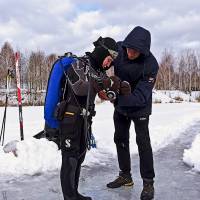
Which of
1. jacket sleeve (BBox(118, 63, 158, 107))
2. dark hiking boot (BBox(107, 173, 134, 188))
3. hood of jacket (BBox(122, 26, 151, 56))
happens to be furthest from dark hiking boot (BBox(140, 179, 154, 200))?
hood of jacket (BBox(122, 26, 151, 56))

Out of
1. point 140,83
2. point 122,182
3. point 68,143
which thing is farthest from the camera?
point 122,182

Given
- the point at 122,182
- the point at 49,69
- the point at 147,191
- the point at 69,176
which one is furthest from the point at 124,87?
the point at 49,69

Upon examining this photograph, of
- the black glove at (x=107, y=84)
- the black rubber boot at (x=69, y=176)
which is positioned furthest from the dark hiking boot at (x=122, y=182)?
the black glove at (x=107, y=84)

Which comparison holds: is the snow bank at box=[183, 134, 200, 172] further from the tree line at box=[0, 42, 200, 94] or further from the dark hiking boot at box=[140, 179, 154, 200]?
the tree line at box=[0, 42, 200, 94]

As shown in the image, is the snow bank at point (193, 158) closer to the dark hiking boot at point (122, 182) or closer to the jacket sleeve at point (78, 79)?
the dark hiking boot at point (122, 182)

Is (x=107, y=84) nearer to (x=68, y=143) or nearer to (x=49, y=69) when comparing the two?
(x=68, y=143)

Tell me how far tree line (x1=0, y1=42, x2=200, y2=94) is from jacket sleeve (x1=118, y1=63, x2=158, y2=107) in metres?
44.2

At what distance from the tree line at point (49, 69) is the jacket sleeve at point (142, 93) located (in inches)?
1739

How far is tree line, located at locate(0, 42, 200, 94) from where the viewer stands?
180 feet

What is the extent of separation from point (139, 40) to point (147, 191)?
1.66m

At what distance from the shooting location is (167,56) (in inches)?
2785

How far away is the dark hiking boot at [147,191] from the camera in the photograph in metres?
4.66

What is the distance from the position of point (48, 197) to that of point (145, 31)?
6.99 feet

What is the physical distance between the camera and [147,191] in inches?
187
